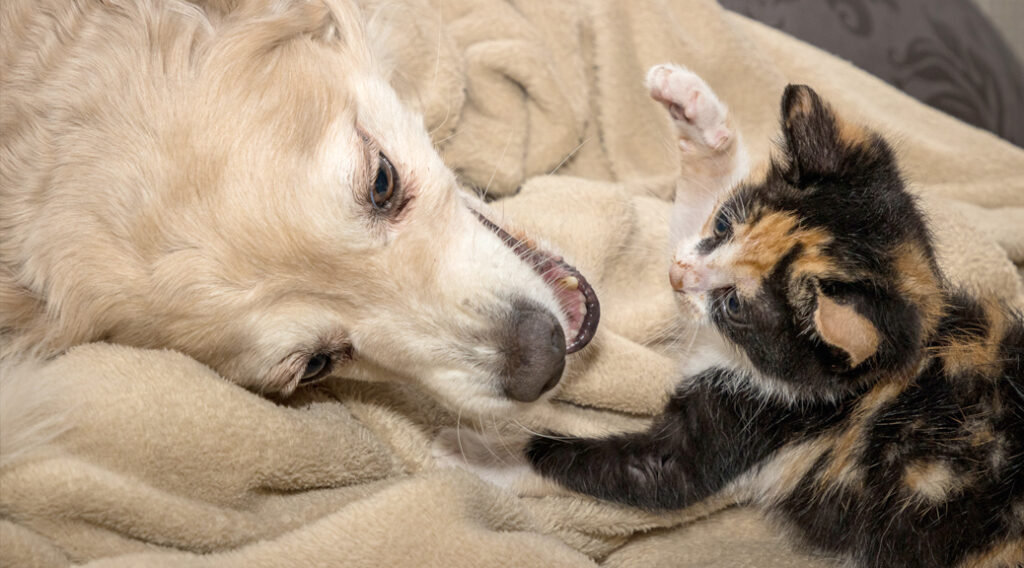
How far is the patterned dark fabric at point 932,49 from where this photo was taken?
114 inches

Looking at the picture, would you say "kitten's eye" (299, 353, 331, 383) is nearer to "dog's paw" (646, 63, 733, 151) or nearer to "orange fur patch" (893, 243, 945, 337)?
"dog's paw" (646, 63, 733, 151)

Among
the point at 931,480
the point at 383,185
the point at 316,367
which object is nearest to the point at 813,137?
the point at 931,480

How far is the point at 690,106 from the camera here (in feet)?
6.64

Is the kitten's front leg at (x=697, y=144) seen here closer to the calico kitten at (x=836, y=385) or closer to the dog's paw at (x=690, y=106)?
the dog's paw at (x=690, y=106)

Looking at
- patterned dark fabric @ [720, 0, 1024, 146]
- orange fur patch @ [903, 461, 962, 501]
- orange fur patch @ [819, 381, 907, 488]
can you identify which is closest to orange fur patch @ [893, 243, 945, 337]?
orange fur patch @ [819, 381, 907, 488]

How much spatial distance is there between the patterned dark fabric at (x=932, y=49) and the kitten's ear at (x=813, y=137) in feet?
4.67

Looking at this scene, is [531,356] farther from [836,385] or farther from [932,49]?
[932,49]

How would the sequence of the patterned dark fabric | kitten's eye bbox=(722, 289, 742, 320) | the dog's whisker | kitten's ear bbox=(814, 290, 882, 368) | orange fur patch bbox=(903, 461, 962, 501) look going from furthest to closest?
1. the patterned dark fabric
2. the dog's whisker
3. kitten's eye bbox=(722, 289, 742, 320)
4. orange fur patch bbox=(903, 461, 962, 501)
5. kitten's ear bbox=(814, 290, 882, 368)

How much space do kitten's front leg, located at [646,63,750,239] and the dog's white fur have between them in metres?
0.63

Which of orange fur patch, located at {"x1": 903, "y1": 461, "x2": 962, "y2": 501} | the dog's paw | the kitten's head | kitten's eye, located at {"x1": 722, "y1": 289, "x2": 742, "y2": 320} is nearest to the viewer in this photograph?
the kitten's head

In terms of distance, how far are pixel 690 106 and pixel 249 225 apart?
1133mm

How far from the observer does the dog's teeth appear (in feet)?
6.05

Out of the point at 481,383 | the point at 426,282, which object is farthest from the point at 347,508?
the point at 426,282

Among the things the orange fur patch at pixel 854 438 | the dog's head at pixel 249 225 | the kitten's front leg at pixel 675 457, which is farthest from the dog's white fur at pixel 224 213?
the orange fur patch at pixel 854 438
